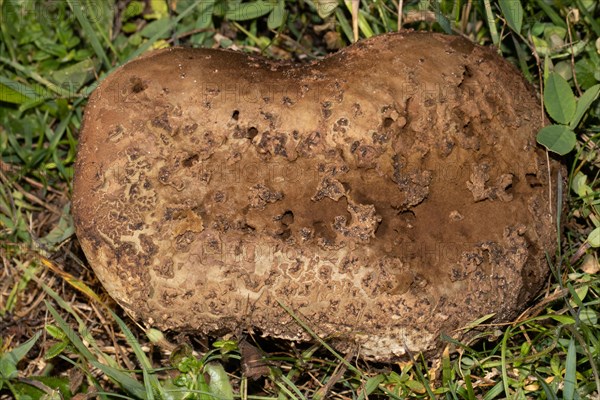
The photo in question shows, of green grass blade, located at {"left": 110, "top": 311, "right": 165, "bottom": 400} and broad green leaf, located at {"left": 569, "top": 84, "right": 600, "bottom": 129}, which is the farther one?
broad green leaf, located at {"left": 569, "top": 84, "right": 600, "bottom": 129}

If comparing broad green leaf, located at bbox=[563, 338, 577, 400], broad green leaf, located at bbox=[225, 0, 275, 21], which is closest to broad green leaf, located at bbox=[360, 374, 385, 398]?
broad green leaf, located at bbox=[563, 338, 577, 400]

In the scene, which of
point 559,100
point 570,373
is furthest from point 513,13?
point 570,373

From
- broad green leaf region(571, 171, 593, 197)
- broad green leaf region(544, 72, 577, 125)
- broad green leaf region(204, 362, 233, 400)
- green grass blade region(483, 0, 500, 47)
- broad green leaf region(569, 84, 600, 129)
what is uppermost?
green grass blade region(483, 0, 500, 47)

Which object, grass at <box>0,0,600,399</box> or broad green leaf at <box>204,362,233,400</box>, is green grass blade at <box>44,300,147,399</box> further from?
broad green leaf at <box>204,362,233,400</box>

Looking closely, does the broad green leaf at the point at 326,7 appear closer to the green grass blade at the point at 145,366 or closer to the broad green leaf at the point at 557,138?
the broad green leaf at the point at 557,138

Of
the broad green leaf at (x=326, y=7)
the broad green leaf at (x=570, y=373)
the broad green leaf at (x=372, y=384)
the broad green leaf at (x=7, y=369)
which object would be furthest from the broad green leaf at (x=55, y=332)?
the broad green leaf at (x=570, y=373)
